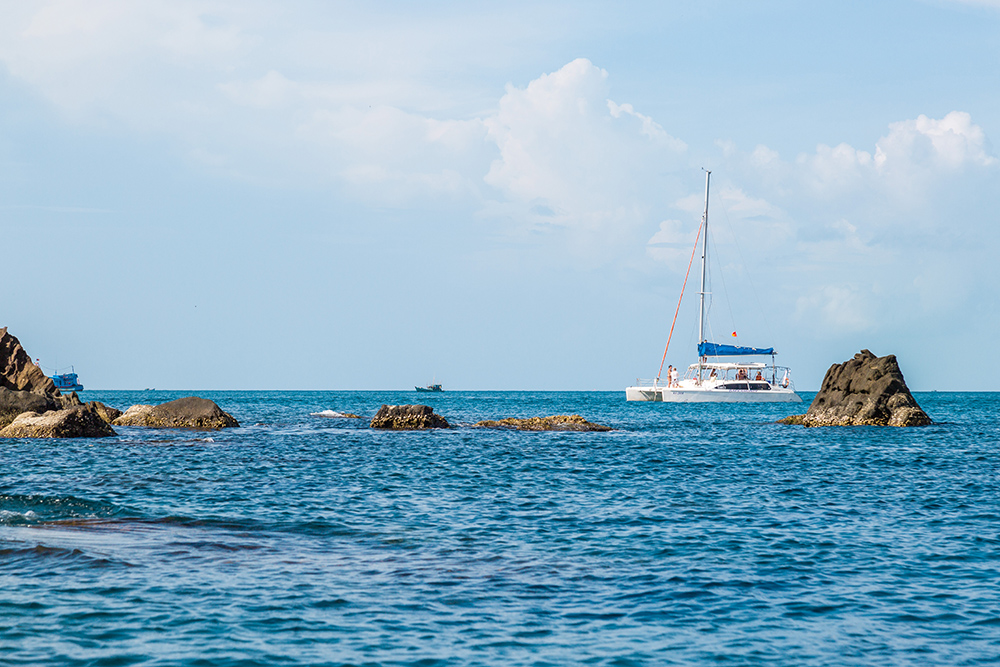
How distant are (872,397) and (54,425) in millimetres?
44486

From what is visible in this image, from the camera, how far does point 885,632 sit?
35.1 feet

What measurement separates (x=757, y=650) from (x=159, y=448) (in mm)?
31292

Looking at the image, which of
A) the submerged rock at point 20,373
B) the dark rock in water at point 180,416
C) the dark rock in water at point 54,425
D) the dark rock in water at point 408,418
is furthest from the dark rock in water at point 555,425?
the submerged rock at point 20,373

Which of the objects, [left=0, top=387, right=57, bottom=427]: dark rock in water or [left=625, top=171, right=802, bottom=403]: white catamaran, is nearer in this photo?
[left=0, top=387, right=57, bottom=427]: dark rock in water

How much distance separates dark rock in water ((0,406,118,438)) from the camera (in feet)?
130

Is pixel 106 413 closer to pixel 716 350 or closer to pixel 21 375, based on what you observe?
pixel 21 375

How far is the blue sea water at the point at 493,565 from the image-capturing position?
10.0m

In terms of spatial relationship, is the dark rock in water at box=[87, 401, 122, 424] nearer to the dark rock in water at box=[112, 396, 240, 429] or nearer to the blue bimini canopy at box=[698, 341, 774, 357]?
the dark rock in water at box=[112, 396, 240, 429]

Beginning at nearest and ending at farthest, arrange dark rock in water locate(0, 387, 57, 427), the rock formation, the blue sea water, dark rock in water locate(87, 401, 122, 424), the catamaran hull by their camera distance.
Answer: the blue sea water, dark rock in water locate(0, 387, 57, 427), the rock formation, dark rock in water locate(87, 401, 122, 424), the catamaran hull

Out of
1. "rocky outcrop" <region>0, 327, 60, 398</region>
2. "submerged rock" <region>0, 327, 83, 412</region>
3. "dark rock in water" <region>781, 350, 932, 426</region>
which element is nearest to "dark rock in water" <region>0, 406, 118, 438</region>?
"submerged rock" <region>0, 327, 83, 412</region>

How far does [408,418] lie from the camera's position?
51625 mm

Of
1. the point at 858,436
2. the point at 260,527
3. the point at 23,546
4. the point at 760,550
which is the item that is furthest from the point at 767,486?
the point at 858,436

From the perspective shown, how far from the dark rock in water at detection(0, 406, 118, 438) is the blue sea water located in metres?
11.4

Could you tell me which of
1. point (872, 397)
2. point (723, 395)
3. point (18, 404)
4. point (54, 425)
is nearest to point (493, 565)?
point (54, 425)
